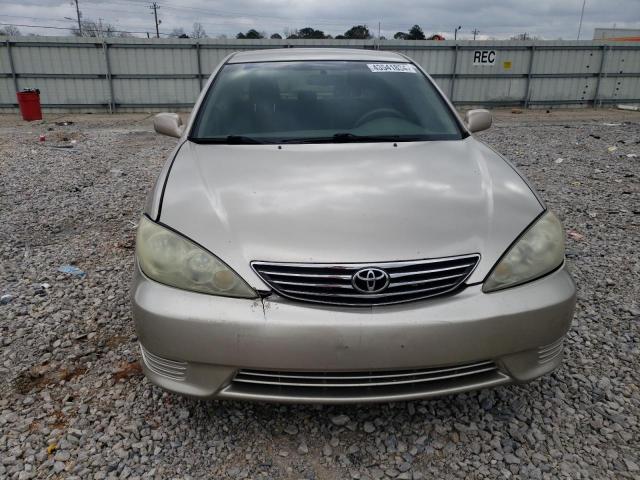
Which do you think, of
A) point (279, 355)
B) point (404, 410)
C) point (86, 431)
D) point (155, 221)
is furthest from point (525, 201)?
point (86, 431)

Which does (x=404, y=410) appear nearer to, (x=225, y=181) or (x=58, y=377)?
(x=225, y=181)

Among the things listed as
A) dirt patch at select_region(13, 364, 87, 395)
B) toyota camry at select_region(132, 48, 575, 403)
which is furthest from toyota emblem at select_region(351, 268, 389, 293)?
dirt patch at select_region(13, 364, 87, 395)

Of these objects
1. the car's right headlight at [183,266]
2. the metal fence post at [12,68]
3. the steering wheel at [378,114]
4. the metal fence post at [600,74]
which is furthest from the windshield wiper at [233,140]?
the metal fence post at [600,74]

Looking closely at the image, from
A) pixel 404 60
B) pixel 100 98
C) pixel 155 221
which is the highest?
pixel 404 60

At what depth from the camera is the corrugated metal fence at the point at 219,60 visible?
50.4ft

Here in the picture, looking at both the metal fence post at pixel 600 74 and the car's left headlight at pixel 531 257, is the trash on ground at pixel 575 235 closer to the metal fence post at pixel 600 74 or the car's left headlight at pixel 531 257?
the car's left headlight at pixel 531 257

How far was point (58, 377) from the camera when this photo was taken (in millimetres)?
2455

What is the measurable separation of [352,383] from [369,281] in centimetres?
37

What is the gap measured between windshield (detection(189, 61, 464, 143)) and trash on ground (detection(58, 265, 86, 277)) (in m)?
1.54

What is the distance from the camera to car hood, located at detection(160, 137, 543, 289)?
1802 mm

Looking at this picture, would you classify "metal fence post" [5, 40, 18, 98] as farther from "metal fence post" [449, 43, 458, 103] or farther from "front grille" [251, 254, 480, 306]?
"front grille" [251, 254, 480, 306]

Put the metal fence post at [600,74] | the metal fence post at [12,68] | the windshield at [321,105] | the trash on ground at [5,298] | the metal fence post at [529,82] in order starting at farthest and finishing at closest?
the metal fence post at [600,74], the metal fence post at [529,82], the metal fence post at [12,68], the trash on ground at [5,298], the windshield at [321,105]

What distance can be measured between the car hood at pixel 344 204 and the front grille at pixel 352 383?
33 cm

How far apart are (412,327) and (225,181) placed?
1047mm
